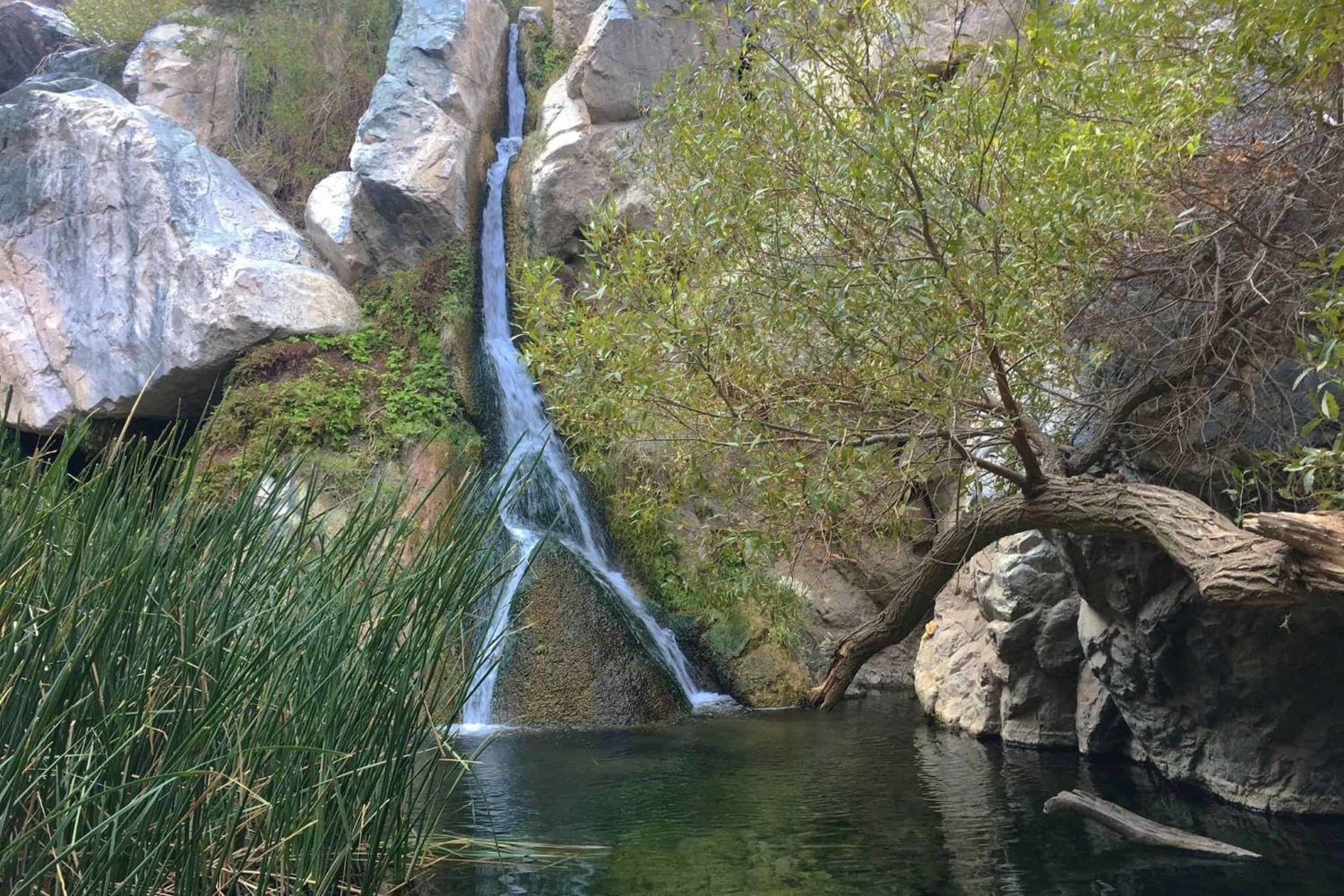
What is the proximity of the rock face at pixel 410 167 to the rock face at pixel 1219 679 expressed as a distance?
430 inches

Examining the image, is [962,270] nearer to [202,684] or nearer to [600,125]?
[202,684]

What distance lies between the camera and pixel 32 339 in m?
13.3

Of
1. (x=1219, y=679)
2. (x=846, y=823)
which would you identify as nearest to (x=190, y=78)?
(x=846, y=823)

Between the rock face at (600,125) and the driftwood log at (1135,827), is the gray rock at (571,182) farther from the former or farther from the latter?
the driftwood log at (1135,827)

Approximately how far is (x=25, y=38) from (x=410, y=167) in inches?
402

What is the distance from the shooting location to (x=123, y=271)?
13.5 metres

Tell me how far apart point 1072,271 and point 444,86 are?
Answer: 12.5m

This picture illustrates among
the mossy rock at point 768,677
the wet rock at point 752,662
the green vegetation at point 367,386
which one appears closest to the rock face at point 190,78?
the green vegetation at point 367,386

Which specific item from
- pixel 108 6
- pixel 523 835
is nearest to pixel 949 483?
pixel 523 835

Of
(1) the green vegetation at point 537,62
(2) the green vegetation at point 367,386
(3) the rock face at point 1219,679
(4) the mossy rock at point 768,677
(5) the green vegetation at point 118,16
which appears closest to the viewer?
(3) the rock face at point 1219,679

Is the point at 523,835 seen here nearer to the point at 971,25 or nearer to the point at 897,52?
the point at 897,52

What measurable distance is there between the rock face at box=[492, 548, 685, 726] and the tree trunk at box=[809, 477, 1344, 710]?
13.6ft

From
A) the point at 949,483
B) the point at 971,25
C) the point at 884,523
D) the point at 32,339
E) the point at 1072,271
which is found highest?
the point at 971,25

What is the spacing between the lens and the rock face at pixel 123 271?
13.1 m
